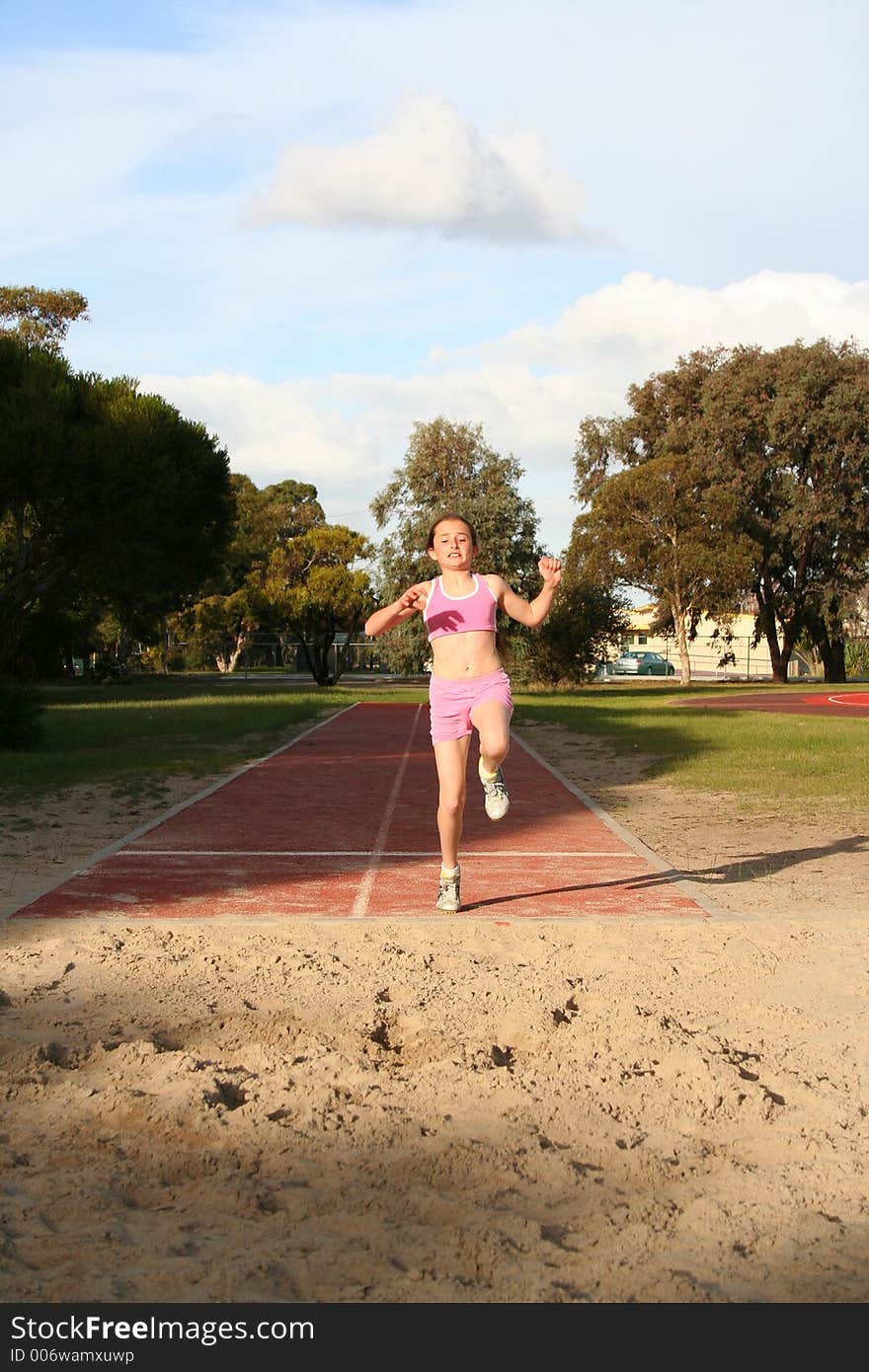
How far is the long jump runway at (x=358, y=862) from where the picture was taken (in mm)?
7547

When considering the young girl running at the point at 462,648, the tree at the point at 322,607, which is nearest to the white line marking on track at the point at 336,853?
the young girl running at the point at 462,648

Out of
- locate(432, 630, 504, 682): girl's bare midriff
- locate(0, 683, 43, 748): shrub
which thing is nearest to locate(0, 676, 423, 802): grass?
locate(0, 683, 43, 748): shrub

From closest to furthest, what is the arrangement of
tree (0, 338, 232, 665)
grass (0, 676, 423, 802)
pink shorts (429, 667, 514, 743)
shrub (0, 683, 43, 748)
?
pink shorts (429, 667, 514, 743) < grass (0, 676, 423, 802) < shrub (0, 683, 43, 748) < tree (0, 338, 232, 665)

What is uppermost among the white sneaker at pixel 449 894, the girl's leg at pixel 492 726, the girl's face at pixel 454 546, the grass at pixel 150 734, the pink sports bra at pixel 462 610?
the girl's face at pixel 454 546

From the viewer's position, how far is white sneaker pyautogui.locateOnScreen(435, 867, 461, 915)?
7.32 meters

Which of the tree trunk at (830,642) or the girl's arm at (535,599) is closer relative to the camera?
the girl's arm at (535,599)

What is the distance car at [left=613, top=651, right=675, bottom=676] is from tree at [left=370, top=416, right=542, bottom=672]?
90.9 ft

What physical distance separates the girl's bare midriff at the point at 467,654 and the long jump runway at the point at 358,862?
1348 mm

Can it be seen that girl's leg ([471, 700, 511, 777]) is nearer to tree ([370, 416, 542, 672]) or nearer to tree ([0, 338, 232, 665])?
tree ([0, 338, 232, 665])

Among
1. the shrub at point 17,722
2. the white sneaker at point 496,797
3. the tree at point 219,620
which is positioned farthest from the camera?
the tree at point 219,620

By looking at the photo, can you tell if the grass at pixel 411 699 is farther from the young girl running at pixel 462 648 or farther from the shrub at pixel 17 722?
the young girl running at pixel 462 648

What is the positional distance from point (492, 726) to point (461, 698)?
274 millimetres
